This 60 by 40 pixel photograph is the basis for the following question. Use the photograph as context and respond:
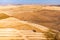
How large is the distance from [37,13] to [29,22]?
31 cm

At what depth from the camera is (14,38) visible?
112 cm

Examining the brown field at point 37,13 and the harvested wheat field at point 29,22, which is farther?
the brown field at point 37,13

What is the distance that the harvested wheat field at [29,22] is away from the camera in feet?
3.85

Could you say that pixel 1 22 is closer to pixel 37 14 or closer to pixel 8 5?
pixel 37 14

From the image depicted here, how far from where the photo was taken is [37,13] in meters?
1.71

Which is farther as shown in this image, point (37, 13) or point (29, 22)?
point (37, 13)

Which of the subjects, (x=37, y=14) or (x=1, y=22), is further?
(x=37, y=14)

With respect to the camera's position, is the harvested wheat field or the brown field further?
the brown field

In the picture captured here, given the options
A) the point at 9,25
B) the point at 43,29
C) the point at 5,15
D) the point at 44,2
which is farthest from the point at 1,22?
the point at 44,2

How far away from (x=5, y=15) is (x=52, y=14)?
0.52 meters

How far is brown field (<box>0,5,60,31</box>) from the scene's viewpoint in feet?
4.78

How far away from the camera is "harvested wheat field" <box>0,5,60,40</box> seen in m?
1.17

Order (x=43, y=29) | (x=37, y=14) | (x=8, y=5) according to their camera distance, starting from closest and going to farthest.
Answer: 1. (x=43, y=29)
2. (x=37, y=14)
3. (x=8, y=5)

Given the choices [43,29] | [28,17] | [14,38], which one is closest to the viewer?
[14,38]
